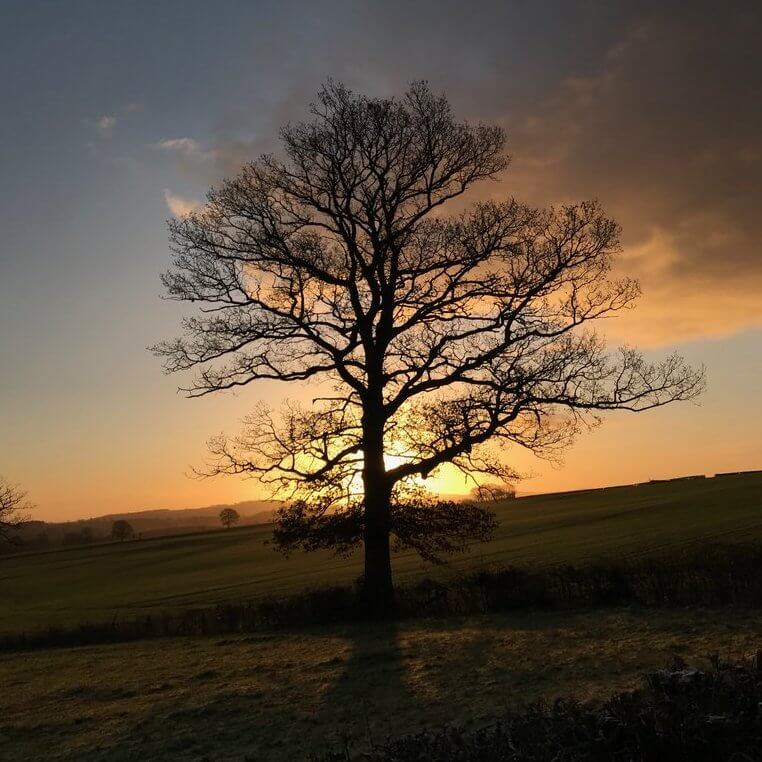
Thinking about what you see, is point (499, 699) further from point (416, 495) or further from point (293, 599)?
point (293, 599)

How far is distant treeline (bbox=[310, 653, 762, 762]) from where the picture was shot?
4910 millimetres

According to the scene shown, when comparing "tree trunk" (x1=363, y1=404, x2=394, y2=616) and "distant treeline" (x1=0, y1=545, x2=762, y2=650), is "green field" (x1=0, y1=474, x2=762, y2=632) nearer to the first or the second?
"distant treeline" (x1=0, y1=545, x2=762, y2=650)

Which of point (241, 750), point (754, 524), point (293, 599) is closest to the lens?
point (241, 750)

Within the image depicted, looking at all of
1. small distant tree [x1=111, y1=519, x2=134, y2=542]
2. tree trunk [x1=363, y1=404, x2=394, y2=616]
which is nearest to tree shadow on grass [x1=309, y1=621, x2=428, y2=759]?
tree trunk [x1=363, y1=404, x2=394, y2=616]

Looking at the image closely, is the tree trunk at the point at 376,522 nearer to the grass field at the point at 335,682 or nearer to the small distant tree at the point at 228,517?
the grass field at the point at 335,682

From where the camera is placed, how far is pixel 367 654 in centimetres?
1361

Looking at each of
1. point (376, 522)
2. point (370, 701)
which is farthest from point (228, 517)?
point (370, 701)

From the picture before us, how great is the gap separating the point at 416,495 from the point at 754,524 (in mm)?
25641

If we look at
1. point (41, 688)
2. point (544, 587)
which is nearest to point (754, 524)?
point (544, 587)

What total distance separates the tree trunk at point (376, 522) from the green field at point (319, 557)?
12.4 meters

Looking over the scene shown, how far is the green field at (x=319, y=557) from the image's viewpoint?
33.8m

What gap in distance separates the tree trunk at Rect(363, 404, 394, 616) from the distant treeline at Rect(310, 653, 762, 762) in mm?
12321

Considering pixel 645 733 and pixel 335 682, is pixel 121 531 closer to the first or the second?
pixel 335 682

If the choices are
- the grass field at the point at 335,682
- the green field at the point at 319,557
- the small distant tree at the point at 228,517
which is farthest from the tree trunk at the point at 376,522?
the small distant tree at the point at 228,517
